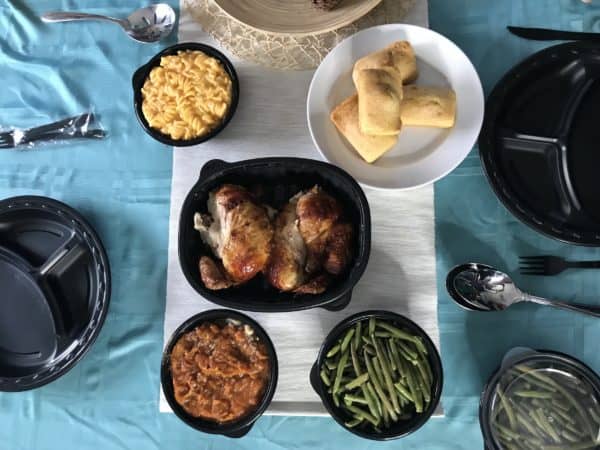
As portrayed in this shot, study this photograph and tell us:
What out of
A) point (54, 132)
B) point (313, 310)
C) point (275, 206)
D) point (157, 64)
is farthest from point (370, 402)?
point (54, 132)

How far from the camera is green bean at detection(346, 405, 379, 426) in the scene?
3.30 feet

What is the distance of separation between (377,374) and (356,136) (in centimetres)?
48

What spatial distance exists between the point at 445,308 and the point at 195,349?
53 centimetres

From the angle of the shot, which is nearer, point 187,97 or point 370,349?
point 370,349

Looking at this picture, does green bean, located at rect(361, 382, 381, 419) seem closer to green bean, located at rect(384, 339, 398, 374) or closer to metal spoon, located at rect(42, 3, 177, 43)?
green bean, located at rect(384, 339, 398, 374)

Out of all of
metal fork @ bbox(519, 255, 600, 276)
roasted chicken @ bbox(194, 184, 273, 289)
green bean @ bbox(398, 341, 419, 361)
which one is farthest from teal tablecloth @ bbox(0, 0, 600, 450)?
roasted chicken @ bbox(194, 184, 273, 289)

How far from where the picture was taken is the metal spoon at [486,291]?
107 centimetres

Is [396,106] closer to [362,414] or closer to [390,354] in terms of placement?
[390,354]

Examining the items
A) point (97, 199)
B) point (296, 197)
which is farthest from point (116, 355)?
point (296, 197)

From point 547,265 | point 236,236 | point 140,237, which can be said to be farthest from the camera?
point 140,237

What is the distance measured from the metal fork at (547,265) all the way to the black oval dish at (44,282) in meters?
0.89

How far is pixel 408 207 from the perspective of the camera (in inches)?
45.6

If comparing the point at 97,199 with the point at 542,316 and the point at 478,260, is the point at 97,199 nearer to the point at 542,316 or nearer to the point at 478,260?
the point at 478,260

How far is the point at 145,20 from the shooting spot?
4.18ft
